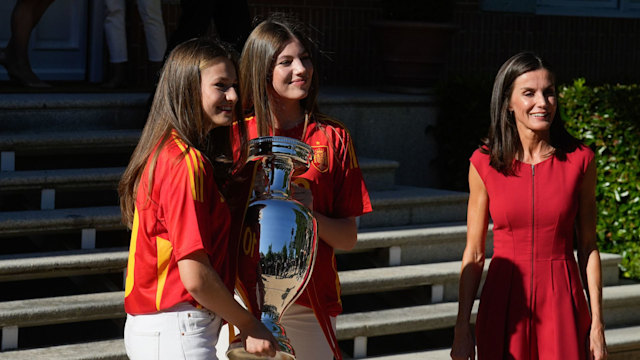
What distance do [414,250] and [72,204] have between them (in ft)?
7.03

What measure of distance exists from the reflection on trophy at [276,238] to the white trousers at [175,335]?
84 mm

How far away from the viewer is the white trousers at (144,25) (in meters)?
7.21

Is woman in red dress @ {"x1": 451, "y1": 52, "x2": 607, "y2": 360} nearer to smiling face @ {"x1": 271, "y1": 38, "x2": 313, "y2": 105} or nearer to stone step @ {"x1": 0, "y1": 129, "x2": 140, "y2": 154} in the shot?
smiling face @ {"x1": 271, "y1": 38, "x2": 313, "y2": 105}

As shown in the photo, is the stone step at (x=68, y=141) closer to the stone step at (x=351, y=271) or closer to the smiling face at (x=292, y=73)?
the stone step at (x=351, y=271)

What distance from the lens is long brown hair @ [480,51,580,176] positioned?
3.30 metres

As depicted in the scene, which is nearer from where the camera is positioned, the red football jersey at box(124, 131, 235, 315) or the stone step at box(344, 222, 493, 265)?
the red football jersey at box(124, 131, 235, 315)

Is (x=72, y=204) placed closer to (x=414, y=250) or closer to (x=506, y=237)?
(x=414, y=250)

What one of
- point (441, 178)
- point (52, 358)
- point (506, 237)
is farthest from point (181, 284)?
point (441, 178)

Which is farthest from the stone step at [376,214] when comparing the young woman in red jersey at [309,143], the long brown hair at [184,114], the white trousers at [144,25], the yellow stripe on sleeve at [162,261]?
the yellow stripe on sleeve at [162,261]

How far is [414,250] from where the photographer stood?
6016 mm

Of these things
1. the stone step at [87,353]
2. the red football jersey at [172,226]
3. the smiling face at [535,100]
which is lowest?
the stone step at [87,353]

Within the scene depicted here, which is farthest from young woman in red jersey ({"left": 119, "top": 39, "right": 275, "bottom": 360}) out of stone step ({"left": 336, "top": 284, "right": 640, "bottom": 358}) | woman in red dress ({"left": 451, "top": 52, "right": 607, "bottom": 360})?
stone step ({"left": 336, "top": 284, "right": 640, "bottom": 358})

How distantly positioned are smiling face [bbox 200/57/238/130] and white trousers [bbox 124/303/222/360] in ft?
1.68

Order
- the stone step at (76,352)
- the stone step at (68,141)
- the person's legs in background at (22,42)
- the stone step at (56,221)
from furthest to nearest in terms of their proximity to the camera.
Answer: the person's legs in background at (22,42), the stone step at (68,141), the stone step at (56,221), the stone step at (76,352)
